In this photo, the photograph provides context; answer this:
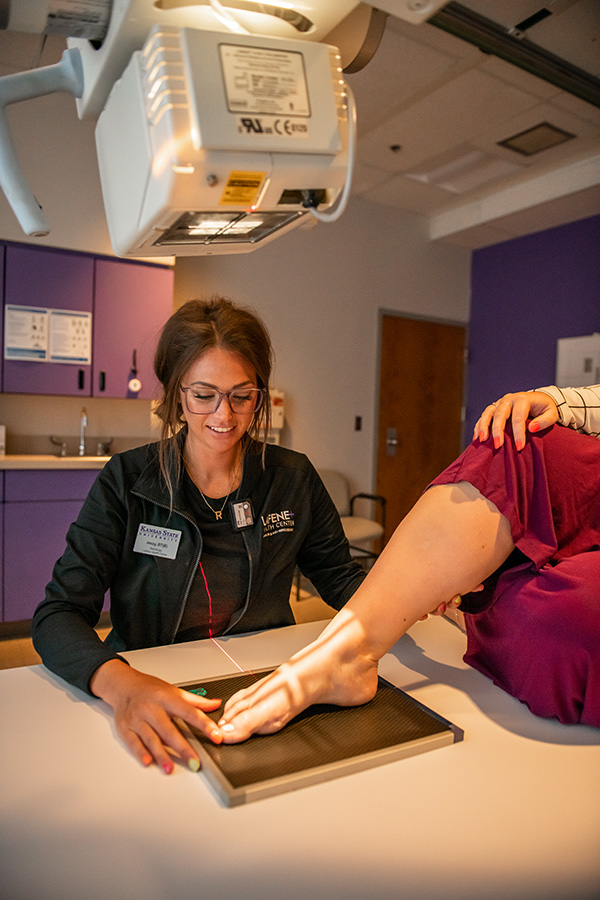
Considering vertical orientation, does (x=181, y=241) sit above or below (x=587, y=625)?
above

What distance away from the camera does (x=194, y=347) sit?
53.6 inches

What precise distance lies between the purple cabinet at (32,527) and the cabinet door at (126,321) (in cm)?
57

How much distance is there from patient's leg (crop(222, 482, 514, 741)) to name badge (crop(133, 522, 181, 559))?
0.43 meters

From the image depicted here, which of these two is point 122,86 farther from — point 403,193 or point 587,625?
point 403,193

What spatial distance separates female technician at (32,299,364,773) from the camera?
126 centimetres

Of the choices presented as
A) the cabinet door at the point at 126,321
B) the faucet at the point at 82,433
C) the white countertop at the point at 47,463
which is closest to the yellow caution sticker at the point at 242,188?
the white countertop at the point at 47,463

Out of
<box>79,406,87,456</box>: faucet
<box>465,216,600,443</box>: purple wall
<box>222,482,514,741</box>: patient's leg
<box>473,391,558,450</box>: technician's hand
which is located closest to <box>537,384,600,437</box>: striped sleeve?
<box>473,391,558,450</box>: technician's hand

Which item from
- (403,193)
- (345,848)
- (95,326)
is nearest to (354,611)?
(345,848)

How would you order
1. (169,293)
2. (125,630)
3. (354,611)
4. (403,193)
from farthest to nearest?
1. (403,193)
2. (169,293)
3. (125,630)
4. (354,611)

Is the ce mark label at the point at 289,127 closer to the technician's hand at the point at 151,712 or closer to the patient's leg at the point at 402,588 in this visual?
the patient's leg at the point at 402,588

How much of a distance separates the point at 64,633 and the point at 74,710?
163 millimetres

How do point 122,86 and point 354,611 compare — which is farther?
point 354,611

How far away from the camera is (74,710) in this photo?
928 mm

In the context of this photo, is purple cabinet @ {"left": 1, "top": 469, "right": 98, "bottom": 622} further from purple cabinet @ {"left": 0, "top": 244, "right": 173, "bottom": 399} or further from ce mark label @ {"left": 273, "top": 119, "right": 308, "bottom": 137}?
ce mark label @ {"left": 273, "top": 119, "right": 308, "bottom": 137}
